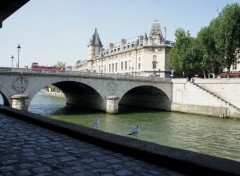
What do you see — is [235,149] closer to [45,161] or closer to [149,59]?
[45,161]

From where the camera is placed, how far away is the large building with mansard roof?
3056 inches

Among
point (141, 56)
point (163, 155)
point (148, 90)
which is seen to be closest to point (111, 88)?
point (148, 90)

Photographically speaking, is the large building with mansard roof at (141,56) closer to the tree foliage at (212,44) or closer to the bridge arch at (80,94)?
the tree foliage at (212,44)

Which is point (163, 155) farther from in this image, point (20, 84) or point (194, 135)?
point (20, 84)

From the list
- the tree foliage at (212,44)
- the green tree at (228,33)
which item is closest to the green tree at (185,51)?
the tree foliage at (212,44)

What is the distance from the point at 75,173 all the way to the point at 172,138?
2161 cm

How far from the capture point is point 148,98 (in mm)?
59250

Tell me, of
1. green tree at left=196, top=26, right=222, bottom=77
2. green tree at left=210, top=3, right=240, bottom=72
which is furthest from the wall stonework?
green tree at left=196, top=26, right=222, bottom=77

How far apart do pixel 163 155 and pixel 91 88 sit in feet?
136

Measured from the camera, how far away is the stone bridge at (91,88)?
37.5 meters

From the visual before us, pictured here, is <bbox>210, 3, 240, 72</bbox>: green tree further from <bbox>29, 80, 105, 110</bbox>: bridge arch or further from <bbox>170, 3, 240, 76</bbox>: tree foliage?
<bbox>29, 80, 105, 110</bbox>: bridge arch

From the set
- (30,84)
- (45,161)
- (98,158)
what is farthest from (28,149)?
(30,84)

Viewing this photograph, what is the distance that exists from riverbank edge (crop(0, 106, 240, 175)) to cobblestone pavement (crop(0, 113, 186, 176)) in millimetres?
192

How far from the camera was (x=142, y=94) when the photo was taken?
61.2 metres
